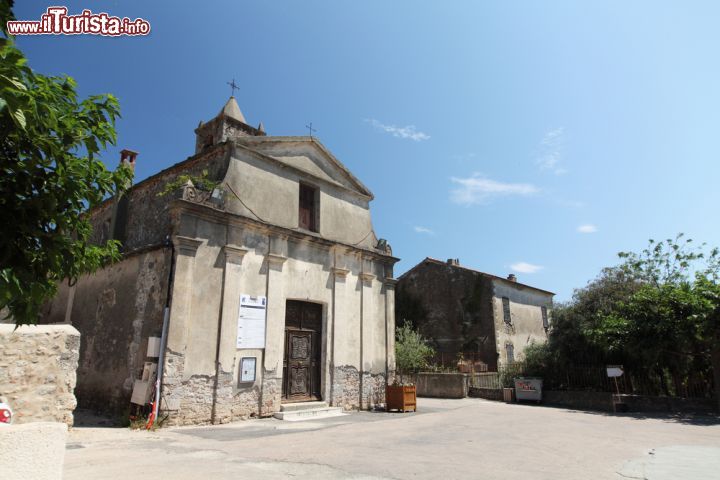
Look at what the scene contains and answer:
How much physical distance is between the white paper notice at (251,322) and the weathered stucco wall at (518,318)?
49.2 ft

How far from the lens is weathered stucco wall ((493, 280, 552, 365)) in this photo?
75.3 feet

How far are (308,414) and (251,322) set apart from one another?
277 cm

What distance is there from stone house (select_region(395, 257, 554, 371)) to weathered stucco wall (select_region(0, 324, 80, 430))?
19.3m

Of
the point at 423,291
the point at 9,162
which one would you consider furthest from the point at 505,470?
the point at 423,291

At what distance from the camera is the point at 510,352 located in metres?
23.4

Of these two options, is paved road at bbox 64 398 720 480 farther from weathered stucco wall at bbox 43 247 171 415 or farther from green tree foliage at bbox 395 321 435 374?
green tree foliage at bbox 395 321 435 374

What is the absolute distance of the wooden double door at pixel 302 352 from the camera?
11.7 m

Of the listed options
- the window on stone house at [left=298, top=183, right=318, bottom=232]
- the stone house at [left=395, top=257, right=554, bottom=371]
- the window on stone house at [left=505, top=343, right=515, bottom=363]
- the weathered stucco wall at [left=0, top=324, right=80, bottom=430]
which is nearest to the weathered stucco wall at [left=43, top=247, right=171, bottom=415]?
the weathered stucco wall at [left=0, top=324, right=80, bottom=430]

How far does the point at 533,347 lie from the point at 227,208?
13.1 m

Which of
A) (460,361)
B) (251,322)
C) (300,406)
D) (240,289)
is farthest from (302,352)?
(460,361)

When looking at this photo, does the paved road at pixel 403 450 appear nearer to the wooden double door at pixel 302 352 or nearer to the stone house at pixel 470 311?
the wooden double door at pixel 302 352

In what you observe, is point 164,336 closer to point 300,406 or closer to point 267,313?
point 267,313

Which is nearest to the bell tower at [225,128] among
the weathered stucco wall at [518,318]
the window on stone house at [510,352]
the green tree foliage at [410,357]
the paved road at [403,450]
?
→ the paved road at [403,450]

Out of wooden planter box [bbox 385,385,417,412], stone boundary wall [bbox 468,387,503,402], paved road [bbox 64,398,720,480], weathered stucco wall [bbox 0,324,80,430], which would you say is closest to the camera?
paved road [bbox 64,398,720,480]
